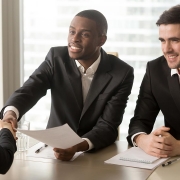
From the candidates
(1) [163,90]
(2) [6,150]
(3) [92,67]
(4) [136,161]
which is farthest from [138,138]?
(2) [6,150]

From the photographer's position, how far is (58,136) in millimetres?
1946

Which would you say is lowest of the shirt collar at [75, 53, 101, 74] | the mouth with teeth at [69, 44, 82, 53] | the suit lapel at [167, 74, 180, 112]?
the suit lapel at [167, 74, 180, 112]

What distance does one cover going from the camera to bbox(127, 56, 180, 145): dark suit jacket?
2.48 metres

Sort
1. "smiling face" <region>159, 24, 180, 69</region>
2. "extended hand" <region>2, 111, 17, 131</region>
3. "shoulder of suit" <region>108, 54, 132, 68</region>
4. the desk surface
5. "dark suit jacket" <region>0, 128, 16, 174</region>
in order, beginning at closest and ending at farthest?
"dark suit jacket" <region>0, 128, 16, 174</region>
the desk surface
"extended hand" <region>2, 111, 17, 131</region>
"smiling face" <region>159, 24, 180, 69</region>
"shoulder of suit" <region>108, 54, 132, 68</region>

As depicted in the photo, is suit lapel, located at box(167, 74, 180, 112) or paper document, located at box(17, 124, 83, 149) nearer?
paper document, located at box(17, 124, 83, 149)

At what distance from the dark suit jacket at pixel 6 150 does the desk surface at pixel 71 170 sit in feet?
0.43

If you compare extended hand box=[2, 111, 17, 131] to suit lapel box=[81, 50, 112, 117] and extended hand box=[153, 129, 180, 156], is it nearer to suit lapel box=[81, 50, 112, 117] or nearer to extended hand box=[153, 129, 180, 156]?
suit lapel box=[81, 50, 112, 117]

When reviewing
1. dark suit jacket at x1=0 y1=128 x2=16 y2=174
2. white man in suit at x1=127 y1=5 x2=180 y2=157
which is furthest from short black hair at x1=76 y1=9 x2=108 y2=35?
dark suit jacket at x1=0 y1=128 x2=16 y2=174

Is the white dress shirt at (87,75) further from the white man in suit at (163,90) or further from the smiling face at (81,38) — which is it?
the white man in suit at (163,90)

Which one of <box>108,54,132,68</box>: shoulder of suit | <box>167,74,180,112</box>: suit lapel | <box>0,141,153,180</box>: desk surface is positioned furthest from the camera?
<box>108,54,132,68</box>: shoulder of suit

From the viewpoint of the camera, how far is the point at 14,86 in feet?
12.1

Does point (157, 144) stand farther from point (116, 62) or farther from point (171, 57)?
point (116, 62)

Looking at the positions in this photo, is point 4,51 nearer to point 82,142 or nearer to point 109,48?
point 109,48

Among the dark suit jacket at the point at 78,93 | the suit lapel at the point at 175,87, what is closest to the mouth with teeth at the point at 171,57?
the suit lapel at the point at 175,87
